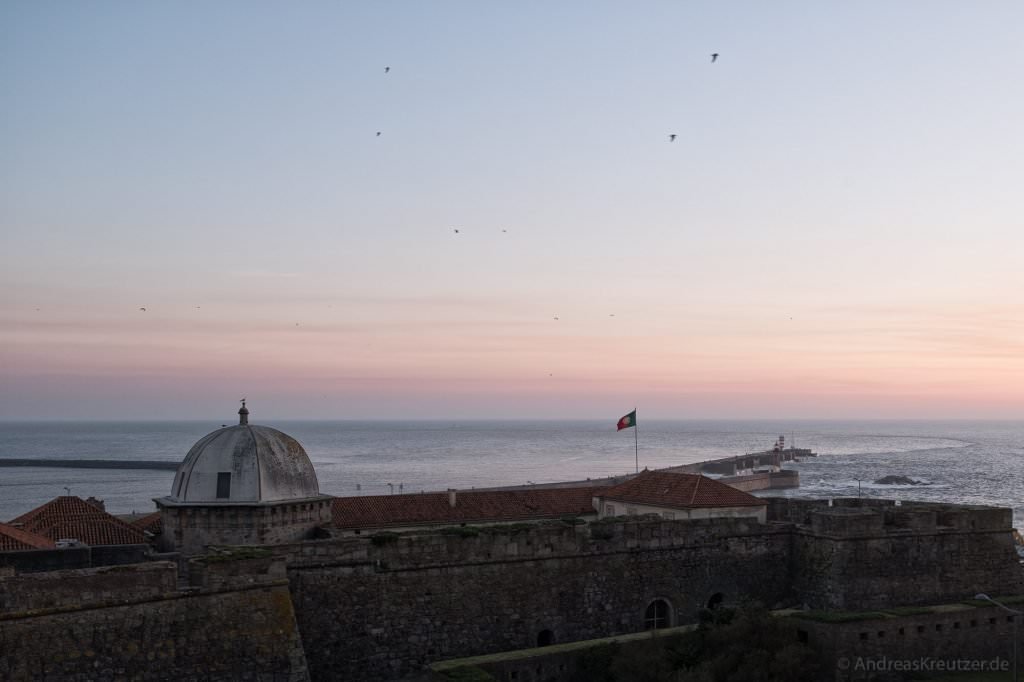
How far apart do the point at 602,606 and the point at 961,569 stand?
10803mm

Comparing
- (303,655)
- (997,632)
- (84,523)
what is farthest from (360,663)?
(997,632)

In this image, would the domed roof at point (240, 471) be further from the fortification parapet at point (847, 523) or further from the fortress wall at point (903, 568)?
the fortress wall at point (903, 568)

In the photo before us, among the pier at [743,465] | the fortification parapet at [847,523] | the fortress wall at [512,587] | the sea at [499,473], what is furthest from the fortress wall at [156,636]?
the pier at [743,465]

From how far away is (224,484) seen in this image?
20516mm

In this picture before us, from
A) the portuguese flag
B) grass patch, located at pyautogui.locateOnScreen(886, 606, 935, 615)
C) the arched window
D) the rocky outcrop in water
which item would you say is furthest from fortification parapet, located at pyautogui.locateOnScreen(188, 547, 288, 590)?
Result: the rocky outcrop in water

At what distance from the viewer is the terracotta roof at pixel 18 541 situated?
21.7m

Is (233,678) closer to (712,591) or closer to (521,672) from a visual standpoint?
(521,672)

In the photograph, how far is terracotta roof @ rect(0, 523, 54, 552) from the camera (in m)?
21.7

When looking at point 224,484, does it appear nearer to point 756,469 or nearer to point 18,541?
point 18,541

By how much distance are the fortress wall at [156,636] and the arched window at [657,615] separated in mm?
9302

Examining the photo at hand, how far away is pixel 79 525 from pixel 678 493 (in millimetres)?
18703

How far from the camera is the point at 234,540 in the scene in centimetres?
2019

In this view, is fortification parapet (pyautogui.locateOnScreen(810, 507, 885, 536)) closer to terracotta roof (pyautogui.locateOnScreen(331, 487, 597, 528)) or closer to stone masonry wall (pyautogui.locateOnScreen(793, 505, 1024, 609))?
stone masonry wall (pyautogui.locateOnScreen(793, 505, 1024, 609))

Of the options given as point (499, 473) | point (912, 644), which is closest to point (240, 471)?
point (912, 644)
